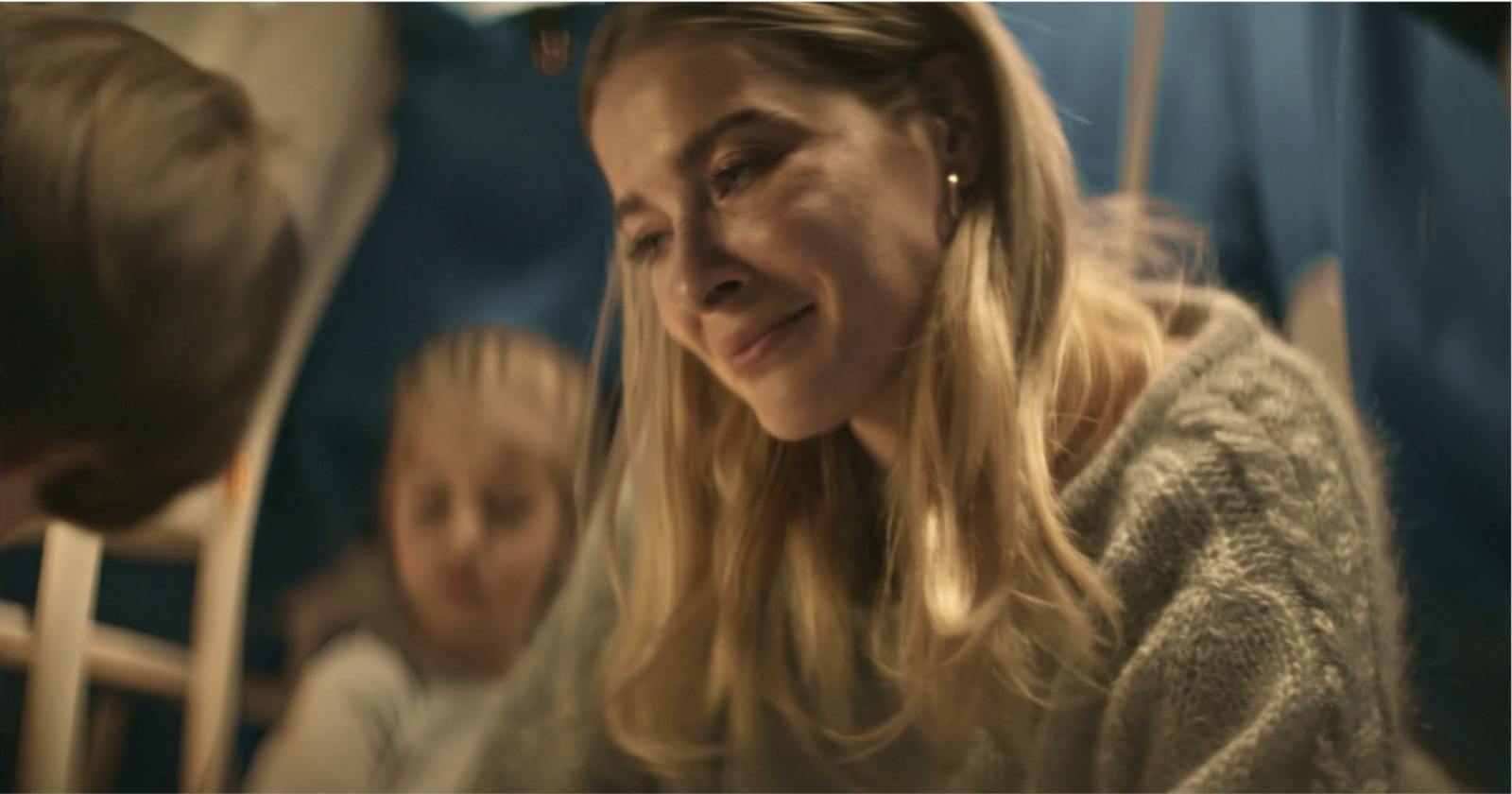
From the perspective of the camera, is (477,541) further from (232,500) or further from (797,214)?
(797,214)

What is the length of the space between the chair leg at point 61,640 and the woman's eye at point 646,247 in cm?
44

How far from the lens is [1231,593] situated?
2.44 ft

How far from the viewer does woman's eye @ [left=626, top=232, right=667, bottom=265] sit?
83 centimetres

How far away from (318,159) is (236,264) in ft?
0.32

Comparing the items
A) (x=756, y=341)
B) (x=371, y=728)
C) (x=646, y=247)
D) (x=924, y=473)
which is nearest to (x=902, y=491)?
(x=924, y=473)

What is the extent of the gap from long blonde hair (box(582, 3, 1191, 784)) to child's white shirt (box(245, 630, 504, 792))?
0.11 m

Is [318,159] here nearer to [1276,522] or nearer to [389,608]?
[389,608]

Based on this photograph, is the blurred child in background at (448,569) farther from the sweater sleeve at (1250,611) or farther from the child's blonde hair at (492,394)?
the sweater sleeve at (1250,611)

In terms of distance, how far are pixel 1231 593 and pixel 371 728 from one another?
58 cm

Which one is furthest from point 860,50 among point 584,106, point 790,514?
point 790,514

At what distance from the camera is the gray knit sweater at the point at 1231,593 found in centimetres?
73

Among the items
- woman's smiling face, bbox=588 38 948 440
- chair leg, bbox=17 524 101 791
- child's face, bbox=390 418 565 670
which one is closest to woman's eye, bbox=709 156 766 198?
woman's smiling face, bbox=588 38 948 440

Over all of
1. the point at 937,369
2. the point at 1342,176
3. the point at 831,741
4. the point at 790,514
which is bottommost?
the point at 831,741

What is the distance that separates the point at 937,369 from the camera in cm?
79
